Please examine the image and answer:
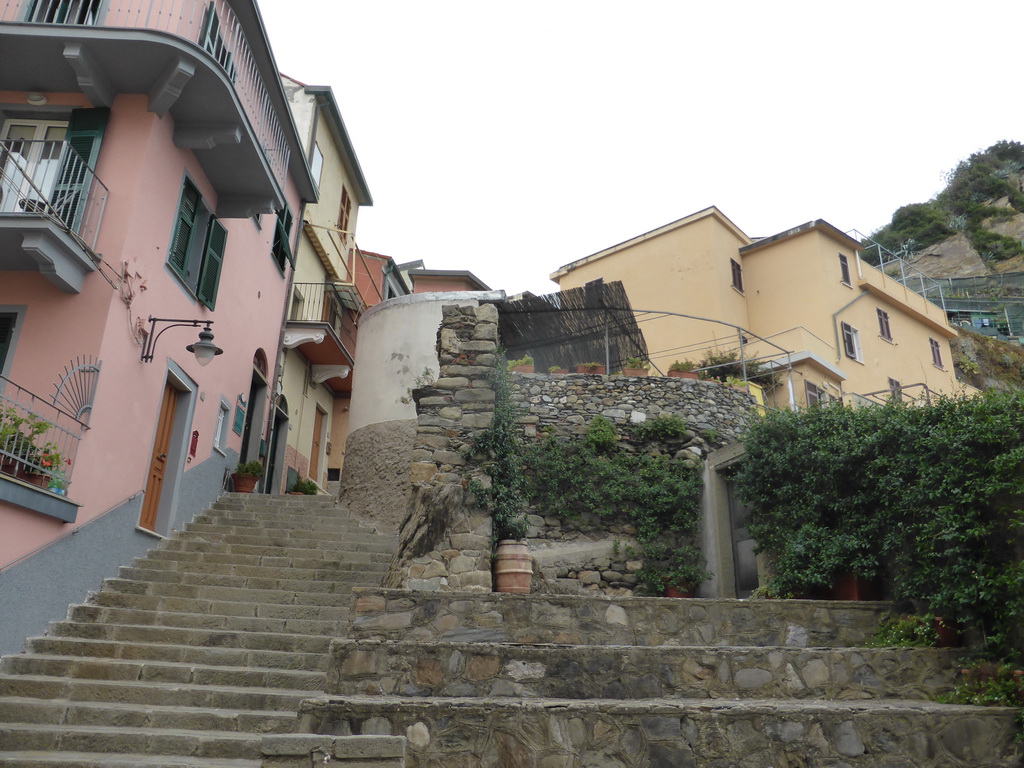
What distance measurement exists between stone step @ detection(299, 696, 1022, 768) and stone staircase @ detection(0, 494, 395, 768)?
1301mm

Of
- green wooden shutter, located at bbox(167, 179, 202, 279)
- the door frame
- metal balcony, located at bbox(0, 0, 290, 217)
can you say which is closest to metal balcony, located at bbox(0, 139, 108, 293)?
metal balcony, located at bbox(0, 0, 290, 217)

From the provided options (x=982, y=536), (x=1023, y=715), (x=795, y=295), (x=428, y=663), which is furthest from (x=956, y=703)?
(x=795, y=295)

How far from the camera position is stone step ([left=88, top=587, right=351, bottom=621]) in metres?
7.54

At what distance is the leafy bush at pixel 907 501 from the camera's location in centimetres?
568

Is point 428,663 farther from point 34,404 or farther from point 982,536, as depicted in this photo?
point 34,404

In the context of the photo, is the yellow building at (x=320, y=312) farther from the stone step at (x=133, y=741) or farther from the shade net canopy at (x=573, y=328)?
the stone step at (x=133, y=741)

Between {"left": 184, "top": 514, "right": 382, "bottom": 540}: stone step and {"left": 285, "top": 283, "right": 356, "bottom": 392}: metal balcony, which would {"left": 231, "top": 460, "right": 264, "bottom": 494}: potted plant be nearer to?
{"left": 184, "top": 514, "right": 382, "bottom": 540}: stone step

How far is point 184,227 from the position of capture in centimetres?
1033

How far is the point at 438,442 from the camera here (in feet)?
25.3

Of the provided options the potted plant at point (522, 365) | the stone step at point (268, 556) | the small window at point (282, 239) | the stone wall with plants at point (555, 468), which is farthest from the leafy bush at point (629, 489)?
A: the small window at point (282, 239)

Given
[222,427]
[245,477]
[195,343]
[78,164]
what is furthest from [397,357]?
[78,164]

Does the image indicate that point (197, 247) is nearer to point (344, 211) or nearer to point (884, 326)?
point (344, 211)

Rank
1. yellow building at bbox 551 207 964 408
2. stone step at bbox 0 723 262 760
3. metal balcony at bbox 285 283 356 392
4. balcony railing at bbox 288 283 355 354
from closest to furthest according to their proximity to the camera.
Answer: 1. stone step at bbox 0 723 262 760
2. metal balcony at bbox 285 283 356 392
3. balcony railing at bbox 288 283 355 354
4. yellow building at bbox 551 207 964 408

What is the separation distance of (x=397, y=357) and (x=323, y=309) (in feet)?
16.3
